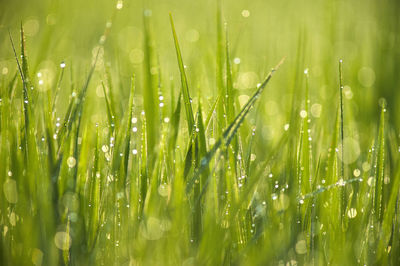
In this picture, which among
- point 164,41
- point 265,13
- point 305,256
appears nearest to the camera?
point 305,256

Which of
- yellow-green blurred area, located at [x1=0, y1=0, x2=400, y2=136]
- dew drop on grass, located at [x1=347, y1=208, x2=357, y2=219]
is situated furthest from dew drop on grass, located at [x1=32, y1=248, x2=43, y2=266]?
dew drop on grass, located at [x1=347, y1=208, x2=357, y2=219]

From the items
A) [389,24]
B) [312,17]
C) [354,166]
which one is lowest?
[354,166]

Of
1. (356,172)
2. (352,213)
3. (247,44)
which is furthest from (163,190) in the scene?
(247,44)

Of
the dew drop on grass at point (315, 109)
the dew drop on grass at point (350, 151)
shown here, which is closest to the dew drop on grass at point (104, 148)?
the dew drop on grass at point (350, 151)

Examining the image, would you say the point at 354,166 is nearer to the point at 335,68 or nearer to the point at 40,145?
the point at 40,145

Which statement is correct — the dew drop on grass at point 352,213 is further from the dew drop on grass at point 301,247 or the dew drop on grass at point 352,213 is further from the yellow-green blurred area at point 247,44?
the yellow-green blurred area at point 247,44

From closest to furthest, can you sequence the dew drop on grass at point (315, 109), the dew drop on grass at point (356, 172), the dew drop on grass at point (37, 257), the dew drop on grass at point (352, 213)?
the dew drop on grass at point (37, 257), the dew drop on grass at point (352, 213), the dew drop on grass at point (356, 172), the dew drop on grass at point (315, 109)

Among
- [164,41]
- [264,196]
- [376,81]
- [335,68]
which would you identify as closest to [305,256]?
[264,196]

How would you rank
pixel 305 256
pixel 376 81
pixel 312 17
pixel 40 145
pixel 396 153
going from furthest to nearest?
1. pixel 312 17
2. pixel 376 81
3. pixel 396 153
4. pixel 40 145
5. pixel 305 256

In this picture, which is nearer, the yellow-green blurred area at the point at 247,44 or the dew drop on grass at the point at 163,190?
the dew drop on grass at the point at 163,190
